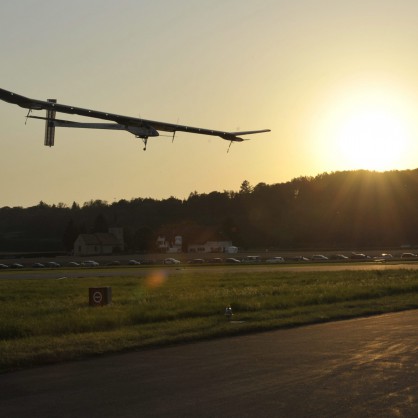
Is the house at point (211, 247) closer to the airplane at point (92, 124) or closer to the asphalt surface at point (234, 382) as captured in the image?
the airplane at point (92, 124)

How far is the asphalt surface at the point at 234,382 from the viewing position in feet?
32.4

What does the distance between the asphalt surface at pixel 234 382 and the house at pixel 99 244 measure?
412 feet

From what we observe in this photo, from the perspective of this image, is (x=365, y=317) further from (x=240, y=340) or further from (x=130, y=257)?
(x=130, y=257)

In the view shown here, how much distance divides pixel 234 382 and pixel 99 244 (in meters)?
133

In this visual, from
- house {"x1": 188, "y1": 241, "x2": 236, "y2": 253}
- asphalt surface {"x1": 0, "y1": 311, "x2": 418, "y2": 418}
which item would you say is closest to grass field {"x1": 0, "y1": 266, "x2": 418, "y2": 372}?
asphalt surface {"x1": 0, "y1": 311, "x2": 418, "y2": 418}

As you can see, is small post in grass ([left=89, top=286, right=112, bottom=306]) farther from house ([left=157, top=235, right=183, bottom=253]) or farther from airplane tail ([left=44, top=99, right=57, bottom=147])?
house ([left=157, top=235, right=183, bottom=253])

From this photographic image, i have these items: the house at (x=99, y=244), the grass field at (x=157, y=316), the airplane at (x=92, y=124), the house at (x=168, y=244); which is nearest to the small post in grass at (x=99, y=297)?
the grass field at (x=157, y=316)

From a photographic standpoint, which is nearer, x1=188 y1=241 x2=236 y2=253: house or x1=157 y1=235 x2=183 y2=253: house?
x1=188 y1=241 x2=236 y2=253: house

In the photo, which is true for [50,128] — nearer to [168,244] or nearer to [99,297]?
A: [99,297]

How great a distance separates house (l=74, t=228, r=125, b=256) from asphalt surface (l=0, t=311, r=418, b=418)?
12565 centimetres

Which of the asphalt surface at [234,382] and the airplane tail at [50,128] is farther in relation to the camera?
the airplane tail at [50,128]

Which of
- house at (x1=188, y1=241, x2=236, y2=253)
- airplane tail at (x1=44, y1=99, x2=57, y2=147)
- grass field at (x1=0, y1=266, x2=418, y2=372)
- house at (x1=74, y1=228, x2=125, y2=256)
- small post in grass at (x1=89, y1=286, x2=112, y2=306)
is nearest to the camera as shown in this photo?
grass field at (x1=0, y1=266, x2=418, y2=372)

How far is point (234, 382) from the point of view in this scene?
11812mm

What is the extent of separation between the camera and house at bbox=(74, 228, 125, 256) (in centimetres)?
14138
